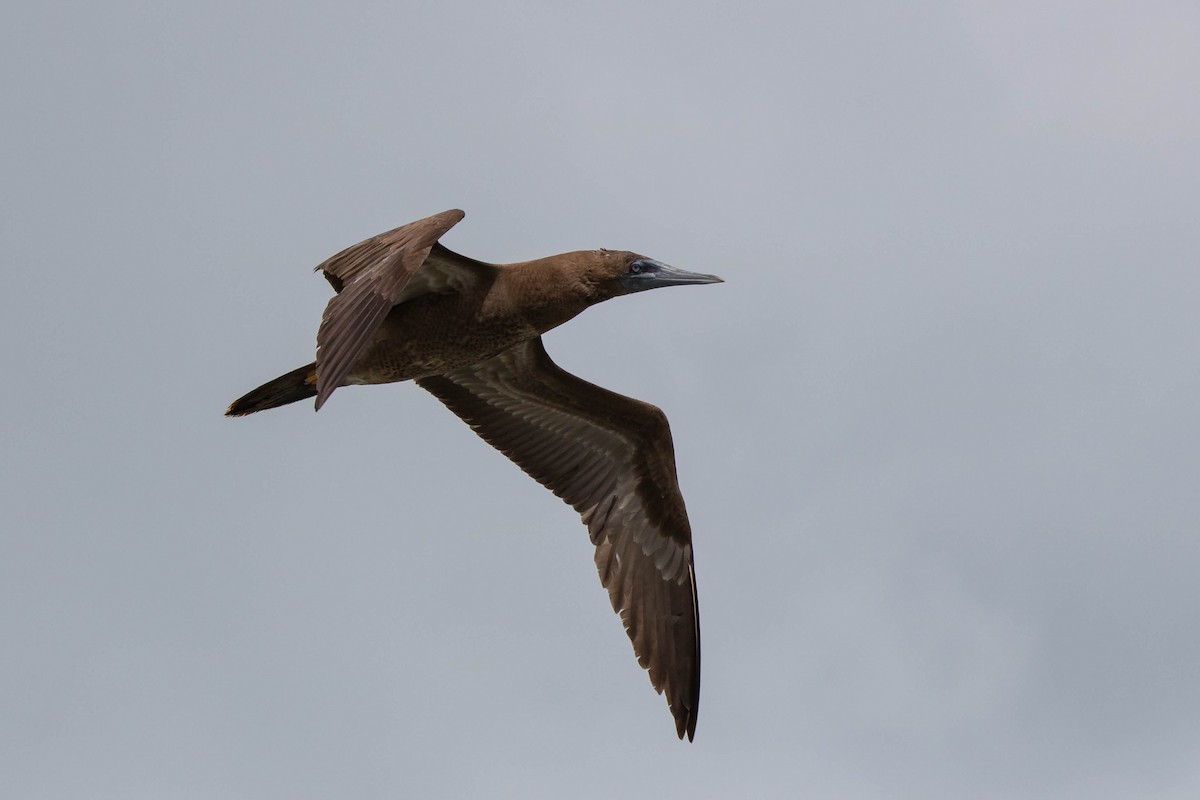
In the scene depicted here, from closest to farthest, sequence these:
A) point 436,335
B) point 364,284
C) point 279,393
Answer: point 364,284, point 436,335, point 279,393

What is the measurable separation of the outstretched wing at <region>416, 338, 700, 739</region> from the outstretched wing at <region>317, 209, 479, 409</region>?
2.81 metres

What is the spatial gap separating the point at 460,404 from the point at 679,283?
9.63 ft

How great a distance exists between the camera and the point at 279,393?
583 inches

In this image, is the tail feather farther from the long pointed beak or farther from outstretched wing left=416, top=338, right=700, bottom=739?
the long pointed beak

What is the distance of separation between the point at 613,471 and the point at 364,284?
Result: 482cm

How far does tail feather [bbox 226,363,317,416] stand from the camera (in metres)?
14.6

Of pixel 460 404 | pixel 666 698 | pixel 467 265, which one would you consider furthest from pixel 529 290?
pixel 666 698

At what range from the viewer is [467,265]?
557 inches

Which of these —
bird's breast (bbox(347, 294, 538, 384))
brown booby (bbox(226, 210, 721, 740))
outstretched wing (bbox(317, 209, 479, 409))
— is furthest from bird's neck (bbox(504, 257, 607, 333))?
outstretched wing (bbox(317, 209, 479, 409))

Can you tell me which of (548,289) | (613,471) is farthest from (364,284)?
(613,471)

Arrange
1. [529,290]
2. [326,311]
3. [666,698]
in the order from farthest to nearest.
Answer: [666,698]
[529,290]
[326,311]

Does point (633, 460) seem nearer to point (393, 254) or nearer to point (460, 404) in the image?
point (460, 404)

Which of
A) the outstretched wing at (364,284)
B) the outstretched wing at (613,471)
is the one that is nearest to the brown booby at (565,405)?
the outstretched wing at (613,471)

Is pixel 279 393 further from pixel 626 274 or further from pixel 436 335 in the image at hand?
pixel 626 274
